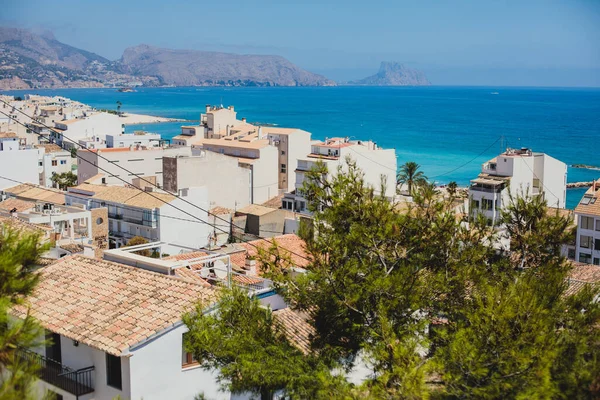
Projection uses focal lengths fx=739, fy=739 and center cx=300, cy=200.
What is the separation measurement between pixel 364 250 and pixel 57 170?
143 feet

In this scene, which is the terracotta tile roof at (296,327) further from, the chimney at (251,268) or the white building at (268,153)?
the white building at (268,153)

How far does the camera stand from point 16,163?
4259 cm

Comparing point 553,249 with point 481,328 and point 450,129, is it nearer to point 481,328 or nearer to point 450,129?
point 481,328

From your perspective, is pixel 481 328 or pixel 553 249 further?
pixel 553 249

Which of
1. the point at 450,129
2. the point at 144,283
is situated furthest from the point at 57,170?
the point at 450,129

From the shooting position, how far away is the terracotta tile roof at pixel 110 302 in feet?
32.4

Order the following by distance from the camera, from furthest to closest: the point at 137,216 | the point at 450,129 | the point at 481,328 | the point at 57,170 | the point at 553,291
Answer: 1. the point at 450,129
2. the point at 57,170
3. the point at 137,216
4. the point at 553,291
5. the point at 481,328

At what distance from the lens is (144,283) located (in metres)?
11.4

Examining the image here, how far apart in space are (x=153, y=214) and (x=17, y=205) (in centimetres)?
552

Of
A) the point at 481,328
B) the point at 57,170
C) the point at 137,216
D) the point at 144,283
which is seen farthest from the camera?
the point at 57,170

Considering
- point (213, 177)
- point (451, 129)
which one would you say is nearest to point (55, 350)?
point (213, 177)

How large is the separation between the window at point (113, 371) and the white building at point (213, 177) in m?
30.2

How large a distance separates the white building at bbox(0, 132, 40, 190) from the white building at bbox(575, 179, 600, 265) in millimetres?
29608

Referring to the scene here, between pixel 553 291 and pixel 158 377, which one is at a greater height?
pixel 553 291
